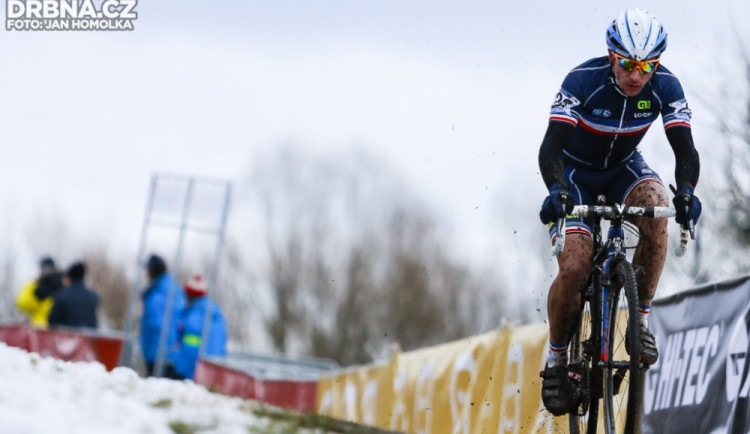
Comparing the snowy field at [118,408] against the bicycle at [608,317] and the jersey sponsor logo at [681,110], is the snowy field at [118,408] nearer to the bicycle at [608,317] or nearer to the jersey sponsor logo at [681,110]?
the bicycle at [608,317]

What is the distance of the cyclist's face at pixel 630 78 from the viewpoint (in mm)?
6883

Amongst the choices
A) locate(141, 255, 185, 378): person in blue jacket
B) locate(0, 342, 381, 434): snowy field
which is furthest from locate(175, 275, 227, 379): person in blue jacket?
locate(0, 342, 381, 434): snowy field

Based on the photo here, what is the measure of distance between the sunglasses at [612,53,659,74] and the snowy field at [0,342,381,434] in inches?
98.9

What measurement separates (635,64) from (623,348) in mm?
1568

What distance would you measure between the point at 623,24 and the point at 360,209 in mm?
53100

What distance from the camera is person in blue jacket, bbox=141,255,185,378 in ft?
52.1

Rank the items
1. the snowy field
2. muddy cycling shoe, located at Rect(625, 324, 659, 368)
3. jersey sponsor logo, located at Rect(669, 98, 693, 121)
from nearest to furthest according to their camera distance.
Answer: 1. the snowy field
2. muddy cycling shoe, located at Rect(625, 324, 659, 368)
3. jersey sponsor logo, located at Rect(669, 98, 693, 121)

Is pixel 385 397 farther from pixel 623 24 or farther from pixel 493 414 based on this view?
pixel 623 24

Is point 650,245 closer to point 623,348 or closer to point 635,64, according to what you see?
point 623,348

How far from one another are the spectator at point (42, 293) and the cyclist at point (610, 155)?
1334 cm

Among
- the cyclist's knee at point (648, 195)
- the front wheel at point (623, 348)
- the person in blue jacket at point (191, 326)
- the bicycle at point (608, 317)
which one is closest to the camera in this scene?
the front wheel at point (623, 348)

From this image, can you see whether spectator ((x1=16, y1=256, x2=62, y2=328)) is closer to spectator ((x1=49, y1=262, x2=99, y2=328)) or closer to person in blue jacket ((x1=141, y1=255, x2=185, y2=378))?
spectator ((x1=49, y1=262, x2=99, y2=328))

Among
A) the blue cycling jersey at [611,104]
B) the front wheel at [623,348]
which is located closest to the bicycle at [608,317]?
the front wheel at [623,348]

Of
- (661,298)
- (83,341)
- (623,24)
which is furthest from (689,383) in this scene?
(83,341)
